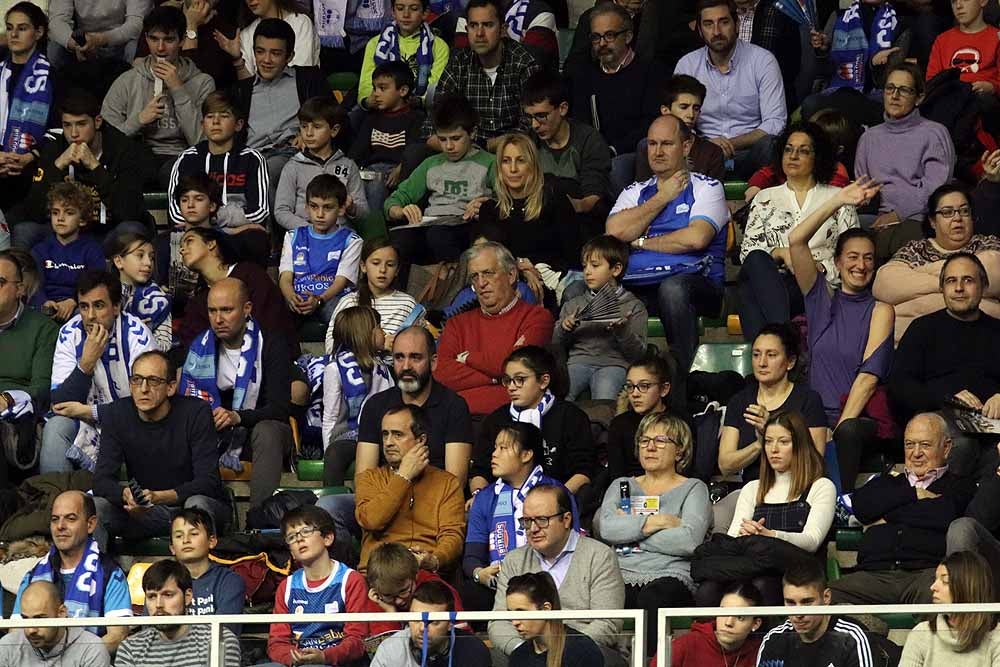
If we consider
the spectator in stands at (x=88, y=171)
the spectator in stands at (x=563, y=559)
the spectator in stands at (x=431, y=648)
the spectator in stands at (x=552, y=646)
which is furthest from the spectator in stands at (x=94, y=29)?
the spectator in stands at (x=552, y=646)

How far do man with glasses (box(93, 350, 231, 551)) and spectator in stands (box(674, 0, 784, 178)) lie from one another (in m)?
3.49

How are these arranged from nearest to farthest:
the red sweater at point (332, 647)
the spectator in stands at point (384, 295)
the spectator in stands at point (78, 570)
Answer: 1. the red sweater at point (332, 647)
2. the spectator in stands at point (78, 570)
3. the spectator in stands at point (384, 295)

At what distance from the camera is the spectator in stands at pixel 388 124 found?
12.2 meters

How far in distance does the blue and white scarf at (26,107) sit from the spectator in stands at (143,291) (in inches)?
62.8

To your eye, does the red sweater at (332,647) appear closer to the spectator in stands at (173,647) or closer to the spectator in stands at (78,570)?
the spectator in stands at (173,647)

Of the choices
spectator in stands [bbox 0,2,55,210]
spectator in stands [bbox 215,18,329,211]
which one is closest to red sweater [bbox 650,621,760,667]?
spectator in stands [bbox 215,18,329,211]

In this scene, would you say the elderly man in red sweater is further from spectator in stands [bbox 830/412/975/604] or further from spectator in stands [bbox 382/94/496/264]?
spectator in stands [bbox 830/412/975/604]

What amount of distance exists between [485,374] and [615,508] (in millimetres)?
1393

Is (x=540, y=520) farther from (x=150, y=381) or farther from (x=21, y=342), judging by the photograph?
(x=21, y=342)

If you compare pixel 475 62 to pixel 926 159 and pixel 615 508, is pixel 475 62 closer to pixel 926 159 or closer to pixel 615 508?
pixel 926 159

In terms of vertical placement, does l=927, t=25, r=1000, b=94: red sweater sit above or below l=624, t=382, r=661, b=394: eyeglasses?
above

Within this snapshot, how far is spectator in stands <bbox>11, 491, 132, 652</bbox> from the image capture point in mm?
8883

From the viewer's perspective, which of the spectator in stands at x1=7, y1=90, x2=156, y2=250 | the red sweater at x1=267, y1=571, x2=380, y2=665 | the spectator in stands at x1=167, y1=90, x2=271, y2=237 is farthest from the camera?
the spectator in stands at x1=7, y1=90, x2=156, y2=250

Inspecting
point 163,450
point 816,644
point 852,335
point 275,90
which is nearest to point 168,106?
point 275,90
